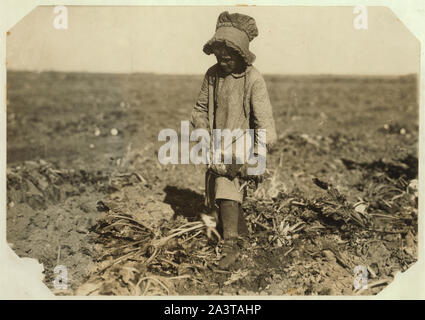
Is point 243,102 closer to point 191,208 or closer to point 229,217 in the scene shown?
point 229,217

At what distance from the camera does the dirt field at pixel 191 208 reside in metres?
4.43

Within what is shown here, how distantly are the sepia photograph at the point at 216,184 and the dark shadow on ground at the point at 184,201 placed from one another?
0.09 ft

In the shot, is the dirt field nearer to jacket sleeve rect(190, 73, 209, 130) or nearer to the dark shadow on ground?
the dark shadow on ground

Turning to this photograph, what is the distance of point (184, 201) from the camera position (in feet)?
19.2

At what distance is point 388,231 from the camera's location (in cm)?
521

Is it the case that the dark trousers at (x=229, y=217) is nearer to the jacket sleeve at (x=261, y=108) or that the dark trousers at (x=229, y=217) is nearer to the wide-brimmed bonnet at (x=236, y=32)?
the jacket sleeve at (x=261, y=108)

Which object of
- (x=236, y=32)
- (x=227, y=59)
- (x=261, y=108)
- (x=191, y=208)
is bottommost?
(x=191, y=208)

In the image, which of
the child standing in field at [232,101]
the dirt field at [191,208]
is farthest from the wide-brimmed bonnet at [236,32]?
the dirt field at [191,208]

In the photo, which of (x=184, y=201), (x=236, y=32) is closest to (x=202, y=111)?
(x=236, y=32)

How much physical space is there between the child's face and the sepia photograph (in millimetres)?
12

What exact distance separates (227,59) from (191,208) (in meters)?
1.94

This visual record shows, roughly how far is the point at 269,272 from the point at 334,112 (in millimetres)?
7692

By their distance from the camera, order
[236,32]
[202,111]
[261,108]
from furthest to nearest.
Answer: [202,111] < [261,108] < [236,32]

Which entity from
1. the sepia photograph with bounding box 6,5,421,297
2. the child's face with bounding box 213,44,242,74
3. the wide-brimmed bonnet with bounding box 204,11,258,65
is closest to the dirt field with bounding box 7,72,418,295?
the sepia photograph with bounding box 6,5,421,297
